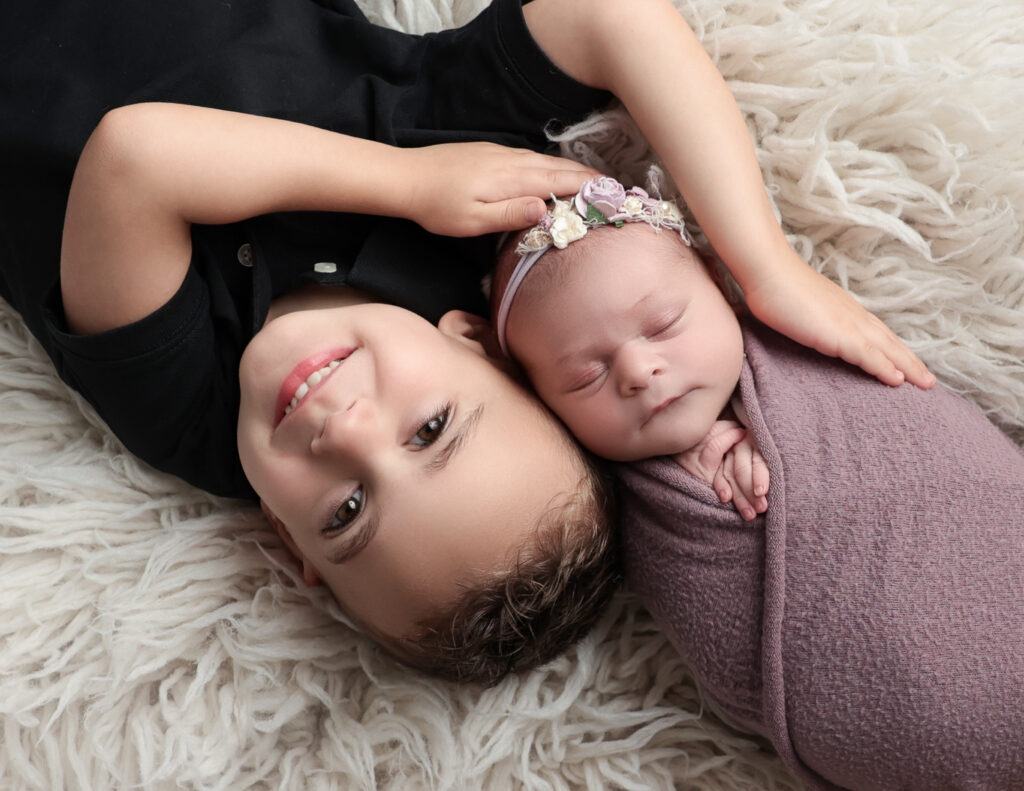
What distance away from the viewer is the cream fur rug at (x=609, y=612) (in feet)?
3.32

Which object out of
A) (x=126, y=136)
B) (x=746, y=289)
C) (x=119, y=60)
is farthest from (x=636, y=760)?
(x=119, y=60)

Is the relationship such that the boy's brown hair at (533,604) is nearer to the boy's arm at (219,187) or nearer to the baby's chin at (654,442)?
the baby's chin at (654,442)

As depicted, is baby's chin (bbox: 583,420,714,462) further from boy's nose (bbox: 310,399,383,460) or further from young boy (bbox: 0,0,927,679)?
boy's nose (bbox: 310,399,383,460)

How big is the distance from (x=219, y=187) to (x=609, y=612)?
2.25 ft

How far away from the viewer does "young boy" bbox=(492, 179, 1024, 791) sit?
0.86m

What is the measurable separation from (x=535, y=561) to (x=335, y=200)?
46cm

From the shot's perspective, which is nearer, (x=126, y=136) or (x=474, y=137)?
(x=126, y=136)

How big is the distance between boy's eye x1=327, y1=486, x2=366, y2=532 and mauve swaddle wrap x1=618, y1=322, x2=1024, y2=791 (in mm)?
330

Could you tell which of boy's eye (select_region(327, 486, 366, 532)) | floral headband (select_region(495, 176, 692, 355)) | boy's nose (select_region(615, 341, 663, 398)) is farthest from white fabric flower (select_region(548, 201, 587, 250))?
boy's eye (select_region(327, 486, 366, 532))

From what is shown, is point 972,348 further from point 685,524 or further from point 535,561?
point 535,561

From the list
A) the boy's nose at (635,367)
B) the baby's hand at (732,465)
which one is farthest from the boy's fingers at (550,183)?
Result: the baby's hand at (732,465)

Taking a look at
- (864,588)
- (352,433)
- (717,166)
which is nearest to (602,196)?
(717,166)

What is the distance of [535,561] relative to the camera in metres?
0.93

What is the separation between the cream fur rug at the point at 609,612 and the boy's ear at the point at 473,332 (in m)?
0.25
